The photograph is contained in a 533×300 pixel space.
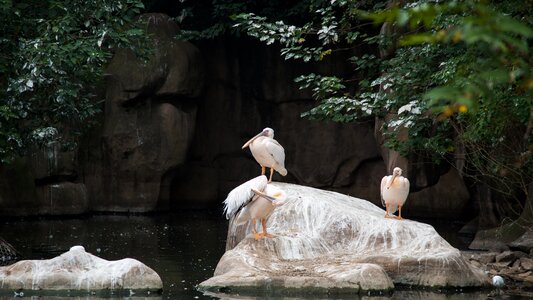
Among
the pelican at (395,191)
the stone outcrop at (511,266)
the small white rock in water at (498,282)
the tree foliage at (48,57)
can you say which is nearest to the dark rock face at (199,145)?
the stone outcrop at (511,266)

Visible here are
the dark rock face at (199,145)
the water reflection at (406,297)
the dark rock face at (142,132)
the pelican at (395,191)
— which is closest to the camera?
the water reflection at (406,297)

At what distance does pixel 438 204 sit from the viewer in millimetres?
18578

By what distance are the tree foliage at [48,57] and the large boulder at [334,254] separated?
2978 millimetres

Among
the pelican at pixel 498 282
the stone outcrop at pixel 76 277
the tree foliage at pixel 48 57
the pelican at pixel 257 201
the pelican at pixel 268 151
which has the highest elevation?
the tree foliage at pixel 48 57

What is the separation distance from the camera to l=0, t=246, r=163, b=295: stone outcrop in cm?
949

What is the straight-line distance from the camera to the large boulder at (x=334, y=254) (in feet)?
31.8

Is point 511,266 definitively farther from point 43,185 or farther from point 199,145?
point 199,145

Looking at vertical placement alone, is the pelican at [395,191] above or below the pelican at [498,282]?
above

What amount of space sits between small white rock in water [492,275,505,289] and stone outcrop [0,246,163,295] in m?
3.94

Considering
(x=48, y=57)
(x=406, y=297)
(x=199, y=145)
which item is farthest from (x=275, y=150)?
(x=199, y=145)

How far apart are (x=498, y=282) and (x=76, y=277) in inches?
193

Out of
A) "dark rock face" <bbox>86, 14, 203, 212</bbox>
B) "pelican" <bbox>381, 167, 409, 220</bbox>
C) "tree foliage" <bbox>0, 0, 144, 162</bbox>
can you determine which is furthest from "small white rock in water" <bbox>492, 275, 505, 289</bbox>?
"dark rock face" <bbox>86, 14, 203, 212</bbox>

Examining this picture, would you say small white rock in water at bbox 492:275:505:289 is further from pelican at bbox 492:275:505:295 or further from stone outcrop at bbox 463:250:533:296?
stone outcrop at bbox 463:250:533:296

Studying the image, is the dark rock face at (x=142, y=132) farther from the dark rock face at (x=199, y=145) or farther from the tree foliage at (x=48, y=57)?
the tree foliage at (x=48, y=57)
